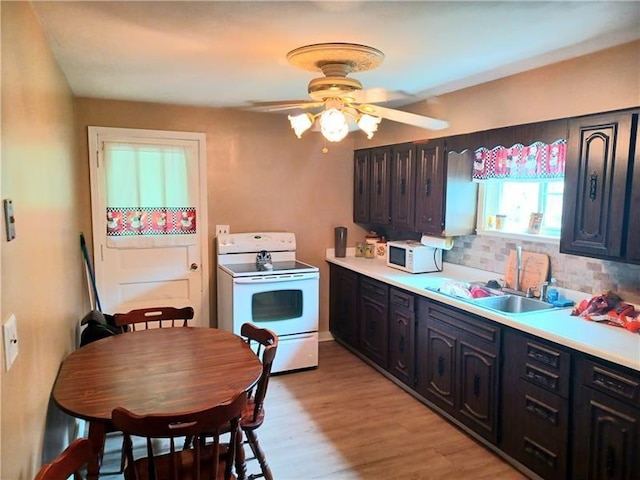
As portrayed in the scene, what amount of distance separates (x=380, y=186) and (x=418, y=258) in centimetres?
85

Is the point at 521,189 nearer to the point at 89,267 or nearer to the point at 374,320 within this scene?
the point at 374,320

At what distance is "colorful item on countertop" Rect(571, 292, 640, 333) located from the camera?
236 centimetres

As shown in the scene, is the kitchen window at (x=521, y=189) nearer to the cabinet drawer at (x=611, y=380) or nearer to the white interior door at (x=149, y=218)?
the cabinet drawer at (x=611, y=380)

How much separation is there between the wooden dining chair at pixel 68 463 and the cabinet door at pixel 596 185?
7.92ft

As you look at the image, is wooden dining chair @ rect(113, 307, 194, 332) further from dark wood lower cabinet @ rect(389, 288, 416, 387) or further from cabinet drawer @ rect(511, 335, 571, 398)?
cabinet drawer @ rect(511, 335, 571, 398)

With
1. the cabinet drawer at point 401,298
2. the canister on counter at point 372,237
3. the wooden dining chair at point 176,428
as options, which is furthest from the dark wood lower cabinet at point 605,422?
the canister on counter at point 372,237

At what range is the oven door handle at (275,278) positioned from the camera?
151 inches

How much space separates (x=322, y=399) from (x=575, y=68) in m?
2.72

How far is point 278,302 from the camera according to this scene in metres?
4.11

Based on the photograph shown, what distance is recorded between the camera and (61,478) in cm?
131

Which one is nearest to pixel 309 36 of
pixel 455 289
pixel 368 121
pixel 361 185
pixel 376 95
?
pixel 368 121

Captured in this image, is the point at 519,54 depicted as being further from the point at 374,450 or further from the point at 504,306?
the point at 374,450

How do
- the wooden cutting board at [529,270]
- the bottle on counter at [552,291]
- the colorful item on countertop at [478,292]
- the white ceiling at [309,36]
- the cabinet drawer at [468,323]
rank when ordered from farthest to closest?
the colorful item on countertop at [478,292] → the wooden cutting board at [529,270] → the bottle on counter at [552,291] → the cabinet drawer at [468,323] → the white ceiling at [309,36]

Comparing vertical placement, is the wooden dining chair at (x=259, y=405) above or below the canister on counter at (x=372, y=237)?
below
